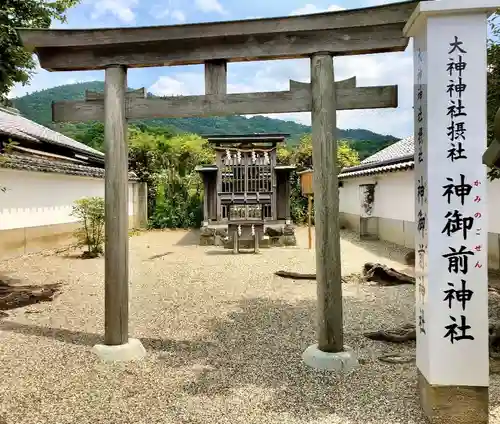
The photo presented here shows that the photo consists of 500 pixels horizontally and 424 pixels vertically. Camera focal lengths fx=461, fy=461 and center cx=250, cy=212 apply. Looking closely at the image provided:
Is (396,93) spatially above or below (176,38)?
below

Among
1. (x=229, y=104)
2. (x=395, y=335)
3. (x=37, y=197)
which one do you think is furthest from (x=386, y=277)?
(x=37, y=197)

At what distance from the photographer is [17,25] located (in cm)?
775

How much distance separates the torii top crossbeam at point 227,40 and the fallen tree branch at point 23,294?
413 cm

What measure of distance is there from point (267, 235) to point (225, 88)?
37.3 ft

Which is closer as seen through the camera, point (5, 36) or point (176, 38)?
point (176, 38)

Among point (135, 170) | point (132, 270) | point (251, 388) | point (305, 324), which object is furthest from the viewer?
point (135, 170)

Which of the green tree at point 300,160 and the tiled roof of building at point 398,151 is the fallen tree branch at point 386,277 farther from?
the green tree at point 300,160

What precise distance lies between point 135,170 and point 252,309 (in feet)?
62.2

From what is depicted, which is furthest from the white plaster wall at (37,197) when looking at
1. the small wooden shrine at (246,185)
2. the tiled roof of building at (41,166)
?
the small wooden shrine at (246,185)

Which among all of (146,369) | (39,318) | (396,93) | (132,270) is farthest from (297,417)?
(132,270)

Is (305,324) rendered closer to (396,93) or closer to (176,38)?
(396,93)

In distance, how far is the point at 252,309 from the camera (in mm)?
7055

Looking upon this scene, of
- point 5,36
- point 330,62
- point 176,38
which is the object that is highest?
point 5,36

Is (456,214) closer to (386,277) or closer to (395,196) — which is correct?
(386,277)
